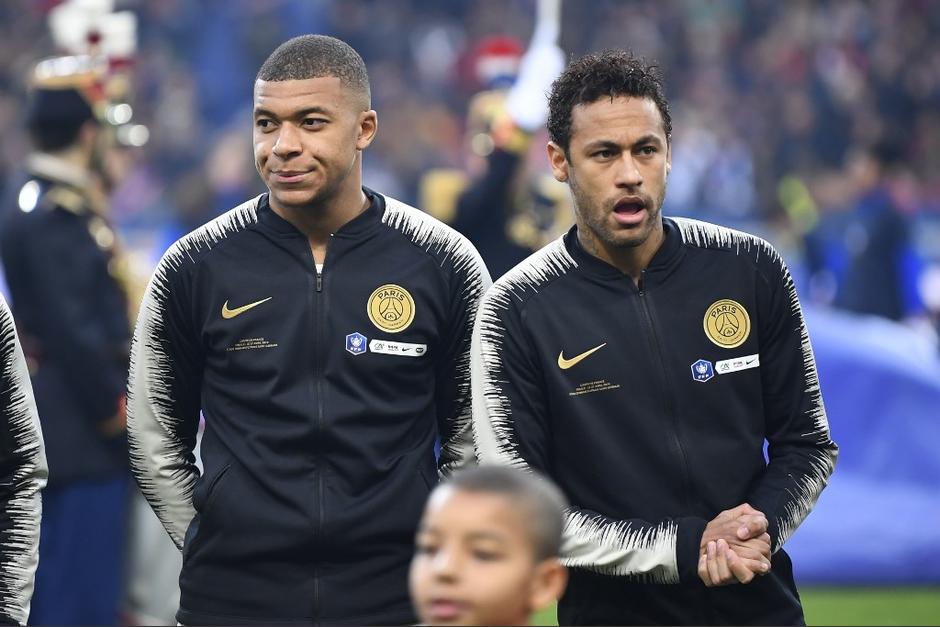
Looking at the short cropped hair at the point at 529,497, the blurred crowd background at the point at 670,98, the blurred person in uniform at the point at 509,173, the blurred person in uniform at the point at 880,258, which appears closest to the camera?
the short cropped hair at the point at 529,497

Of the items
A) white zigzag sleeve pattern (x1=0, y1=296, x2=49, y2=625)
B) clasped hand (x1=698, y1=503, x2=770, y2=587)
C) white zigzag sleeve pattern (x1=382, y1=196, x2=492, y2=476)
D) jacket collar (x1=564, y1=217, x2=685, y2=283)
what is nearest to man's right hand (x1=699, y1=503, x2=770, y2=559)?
clasped hand (x1=698, y1=503, x2=770, y2=587)

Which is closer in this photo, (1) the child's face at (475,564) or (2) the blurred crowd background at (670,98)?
(1) the child's face at (475,564)

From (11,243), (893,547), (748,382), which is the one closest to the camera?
(748,382)

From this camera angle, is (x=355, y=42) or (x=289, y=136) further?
(x=355, y=42)

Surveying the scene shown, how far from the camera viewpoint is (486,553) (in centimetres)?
247

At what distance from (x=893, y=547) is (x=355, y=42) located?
12.4 metres

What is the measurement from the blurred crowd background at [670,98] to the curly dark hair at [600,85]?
8.90 m

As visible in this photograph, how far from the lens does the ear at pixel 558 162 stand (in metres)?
3.30

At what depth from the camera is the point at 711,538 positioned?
3016mm

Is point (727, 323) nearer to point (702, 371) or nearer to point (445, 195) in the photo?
point (702, 371)

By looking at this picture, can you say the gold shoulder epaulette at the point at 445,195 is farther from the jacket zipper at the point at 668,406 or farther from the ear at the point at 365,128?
the jacket zipper at the point at 668,406

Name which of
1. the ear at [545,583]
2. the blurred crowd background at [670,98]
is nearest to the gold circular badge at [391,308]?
the ear at [545,583]

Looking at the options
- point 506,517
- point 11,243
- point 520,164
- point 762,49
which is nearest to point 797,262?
point 762,49

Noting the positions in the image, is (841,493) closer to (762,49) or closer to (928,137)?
(928,137)
